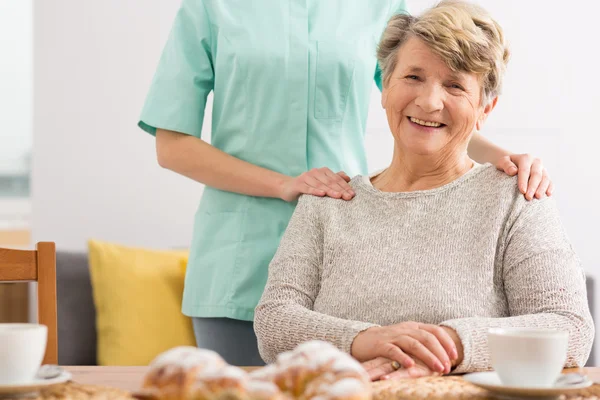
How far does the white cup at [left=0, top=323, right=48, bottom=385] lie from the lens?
0.87m

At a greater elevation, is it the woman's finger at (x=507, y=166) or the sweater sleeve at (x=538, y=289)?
the woman's finger at (x=507, y=166)

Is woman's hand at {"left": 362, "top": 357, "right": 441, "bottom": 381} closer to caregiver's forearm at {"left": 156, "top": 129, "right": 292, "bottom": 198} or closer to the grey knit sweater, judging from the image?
the grey knit sweater

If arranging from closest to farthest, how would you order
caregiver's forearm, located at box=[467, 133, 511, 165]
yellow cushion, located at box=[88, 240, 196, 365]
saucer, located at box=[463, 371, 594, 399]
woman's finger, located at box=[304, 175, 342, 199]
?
1. saucer, located at box=[463, 371, 594, 399]
2. woman's finger, located at box=[304, 175, 342, 199]
3. caregiver's forearm, located at box=[467, 133, 511, 165]
4. yellow cushion, located at box=[88, 240, 196, 365]

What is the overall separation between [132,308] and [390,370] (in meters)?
1.80

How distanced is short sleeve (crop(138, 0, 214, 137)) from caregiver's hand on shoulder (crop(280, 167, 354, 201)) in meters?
0.30

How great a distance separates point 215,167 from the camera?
172 cm

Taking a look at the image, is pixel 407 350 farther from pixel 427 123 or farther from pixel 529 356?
pixel 427 123

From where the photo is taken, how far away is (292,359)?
2.33 ft

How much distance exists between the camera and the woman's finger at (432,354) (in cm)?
117

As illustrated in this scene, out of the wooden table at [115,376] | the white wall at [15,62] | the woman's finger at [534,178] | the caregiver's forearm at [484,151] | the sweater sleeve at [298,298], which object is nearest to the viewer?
the wooden table at [115,376]

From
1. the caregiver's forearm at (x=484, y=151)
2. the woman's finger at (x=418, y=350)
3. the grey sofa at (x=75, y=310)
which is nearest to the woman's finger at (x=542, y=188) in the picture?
the caregiver's forearm at (x=484, y=151)

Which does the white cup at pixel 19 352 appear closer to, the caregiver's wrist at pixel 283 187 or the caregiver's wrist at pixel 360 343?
the caregiver's wrist at pixel 360 343

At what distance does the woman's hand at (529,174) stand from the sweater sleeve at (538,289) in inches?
0.7

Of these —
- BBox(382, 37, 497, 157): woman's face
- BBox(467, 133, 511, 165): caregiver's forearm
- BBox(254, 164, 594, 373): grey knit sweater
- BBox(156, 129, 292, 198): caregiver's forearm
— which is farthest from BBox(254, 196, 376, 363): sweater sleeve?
BBox(467, 133, 511, 165): caregiver's forearm
